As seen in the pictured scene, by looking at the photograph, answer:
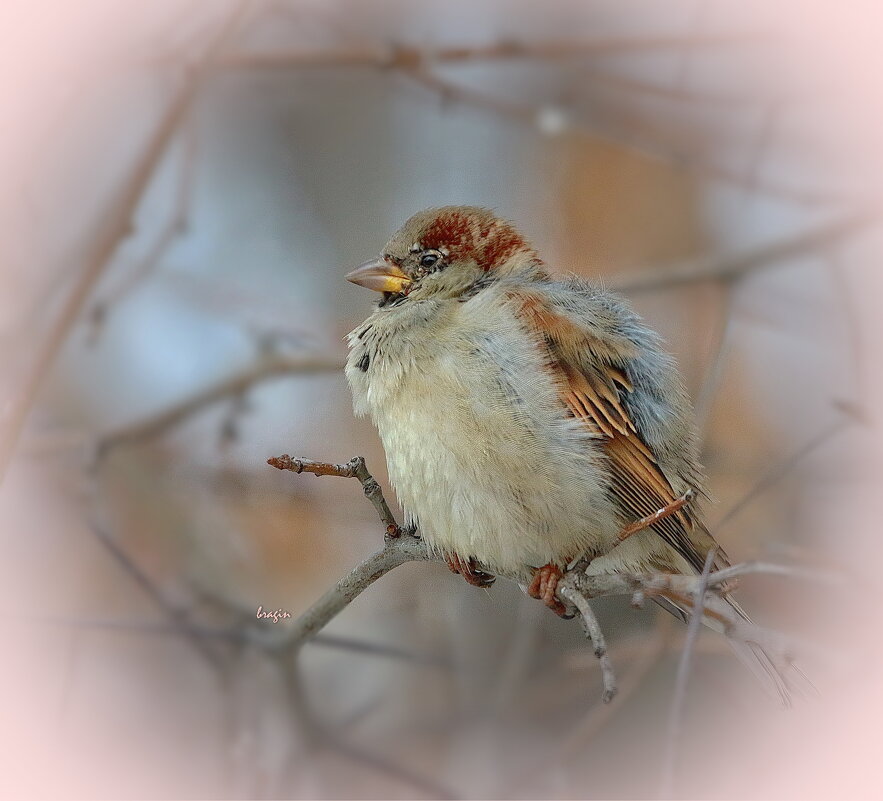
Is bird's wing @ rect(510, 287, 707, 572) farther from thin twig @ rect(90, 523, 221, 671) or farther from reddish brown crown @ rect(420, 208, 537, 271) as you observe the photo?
thin twig @ rect(90, 523, 221, 671)

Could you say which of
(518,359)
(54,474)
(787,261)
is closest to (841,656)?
(518,359)

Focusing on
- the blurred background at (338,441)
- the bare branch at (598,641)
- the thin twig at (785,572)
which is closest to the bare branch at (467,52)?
the blurred background at (338,441)

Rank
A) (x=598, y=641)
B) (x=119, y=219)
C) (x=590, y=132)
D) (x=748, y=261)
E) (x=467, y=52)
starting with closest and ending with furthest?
(x=598, y=641) < (x=119, y=219) < (x=467, y=52) < (x=748, y=261) < (x=590, y=132)

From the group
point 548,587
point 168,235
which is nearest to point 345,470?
point 548,587

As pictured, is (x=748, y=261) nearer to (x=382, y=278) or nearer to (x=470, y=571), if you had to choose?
(x=382, y=278)

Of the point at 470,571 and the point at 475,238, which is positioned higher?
the point at 475,238

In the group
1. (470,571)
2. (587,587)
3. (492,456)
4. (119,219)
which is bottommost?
(470,571)

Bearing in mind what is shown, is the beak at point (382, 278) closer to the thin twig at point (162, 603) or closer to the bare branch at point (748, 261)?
the bare branch at point (748, 261)
